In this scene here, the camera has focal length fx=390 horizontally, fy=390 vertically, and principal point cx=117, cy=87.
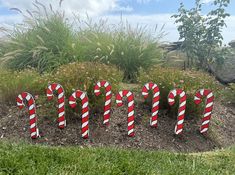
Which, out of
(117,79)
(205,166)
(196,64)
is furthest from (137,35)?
(205,166)

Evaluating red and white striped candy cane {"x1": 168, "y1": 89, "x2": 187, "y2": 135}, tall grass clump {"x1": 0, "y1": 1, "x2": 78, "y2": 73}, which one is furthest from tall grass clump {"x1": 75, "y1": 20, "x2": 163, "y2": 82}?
red and white striped candy cane {"x1": 168, "y1": 89, "x2": 187, "y2": 135}

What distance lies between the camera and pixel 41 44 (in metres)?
11.2

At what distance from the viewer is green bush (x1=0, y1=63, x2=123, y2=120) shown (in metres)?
7.58

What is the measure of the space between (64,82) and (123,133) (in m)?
1.58

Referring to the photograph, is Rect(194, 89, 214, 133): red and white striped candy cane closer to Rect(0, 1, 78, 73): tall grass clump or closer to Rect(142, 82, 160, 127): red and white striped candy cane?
Rect(142, 82, 160, 127): red and white striped candy cane

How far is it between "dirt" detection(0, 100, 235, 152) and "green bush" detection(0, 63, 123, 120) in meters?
0.34

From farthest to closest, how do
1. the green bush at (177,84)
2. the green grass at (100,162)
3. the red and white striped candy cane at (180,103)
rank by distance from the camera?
the green bush at (177,84) → the red and white striped candy cane at (180,103) → the green grass at (100,162)

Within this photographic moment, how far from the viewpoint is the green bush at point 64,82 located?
7582 millimetres

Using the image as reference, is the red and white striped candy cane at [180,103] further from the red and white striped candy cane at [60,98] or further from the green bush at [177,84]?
the red and white striped candy cane at [60,98]

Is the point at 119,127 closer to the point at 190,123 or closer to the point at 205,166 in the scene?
the point at 190,123

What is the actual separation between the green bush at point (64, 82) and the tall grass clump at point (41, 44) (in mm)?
1529

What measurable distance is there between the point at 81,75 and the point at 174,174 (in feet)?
11.2

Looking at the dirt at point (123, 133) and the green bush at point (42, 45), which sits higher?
the green bush at point (42, 45)

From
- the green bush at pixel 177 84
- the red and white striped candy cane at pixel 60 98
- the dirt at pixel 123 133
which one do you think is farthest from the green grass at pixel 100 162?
the green bush at pixel 177 84
